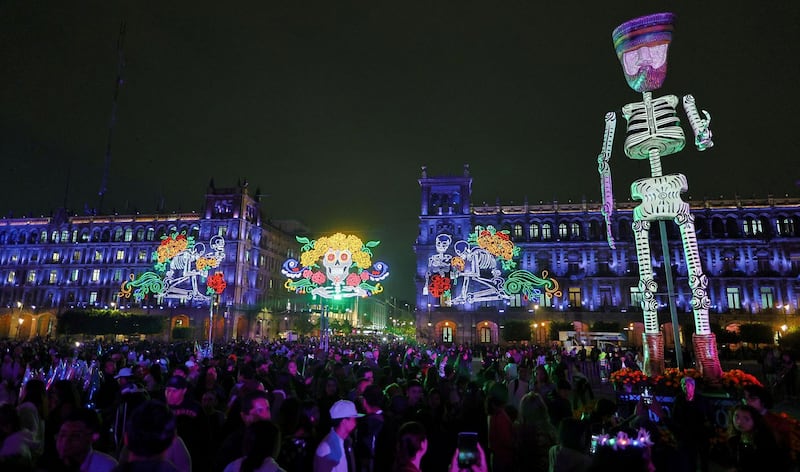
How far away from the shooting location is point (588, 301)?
167 feet

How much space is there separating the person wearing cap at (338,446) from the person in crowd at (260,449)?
878mm

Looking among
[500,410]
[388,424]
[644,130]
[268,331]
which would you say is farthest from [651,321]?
[268,331]

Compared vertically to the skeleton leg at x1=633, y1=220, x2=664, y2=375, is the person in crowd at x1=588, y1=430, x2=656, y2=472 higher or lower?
lower

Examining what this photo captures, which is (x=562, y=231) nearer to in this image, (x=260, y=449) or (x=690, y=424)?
(x=690, y=424)

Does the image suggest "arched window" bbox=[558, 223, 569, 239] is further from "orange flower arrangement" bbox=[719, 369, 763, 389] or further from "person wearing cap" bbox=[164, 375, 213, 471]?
"person wearing cap" bbox=[164, 375, 213, 471]

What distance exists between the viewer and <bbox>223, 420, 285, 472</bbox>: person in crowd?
11.0 ft

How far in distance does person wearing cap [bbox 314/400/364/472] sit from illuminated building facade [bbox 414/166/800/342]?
145 feet

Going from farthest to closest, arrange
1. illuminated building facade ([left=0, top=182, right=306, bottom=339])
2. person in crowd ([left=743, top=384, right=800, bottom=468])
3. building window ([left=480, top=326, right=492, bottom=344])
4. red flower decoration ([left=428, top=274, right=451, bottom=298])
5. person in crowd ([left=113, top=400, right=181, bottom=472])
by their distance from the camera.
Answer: illuminated building facade ([left=0, top=182, right=306, bottom=339]), building window ([left=480, top=326, right=492, bottom=344]), red flower decoration ([left=428, top=274, right=451, bottom=298]), person in crowd ([left=743, top=384, right=800, bottom=468]), person in crowd ([left=113, top=400, right=181, bottom=472])

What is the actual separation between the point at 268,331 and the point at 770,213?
63149 millimetres

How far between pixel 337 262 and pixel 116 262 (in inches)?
2084

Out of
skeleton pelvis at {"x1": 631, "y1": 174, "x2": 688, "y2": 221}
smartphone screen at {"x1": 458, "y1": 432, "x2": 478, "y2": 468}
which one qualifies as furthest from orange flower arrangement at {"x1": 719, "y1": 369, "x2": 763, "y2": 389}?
smartphone screen at {"x1": 458, "y1": 432, "x2": 478, "y2": 468}

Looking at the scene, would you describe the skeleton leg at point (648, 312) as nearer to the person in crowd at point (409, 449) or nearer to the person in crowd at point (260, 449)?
the person in crowd at point (409, 449)

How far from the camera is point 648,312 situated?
15289 mm

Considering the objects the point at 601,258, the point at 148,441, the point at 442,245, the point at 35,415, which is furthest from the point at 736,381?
the point at 601,258
